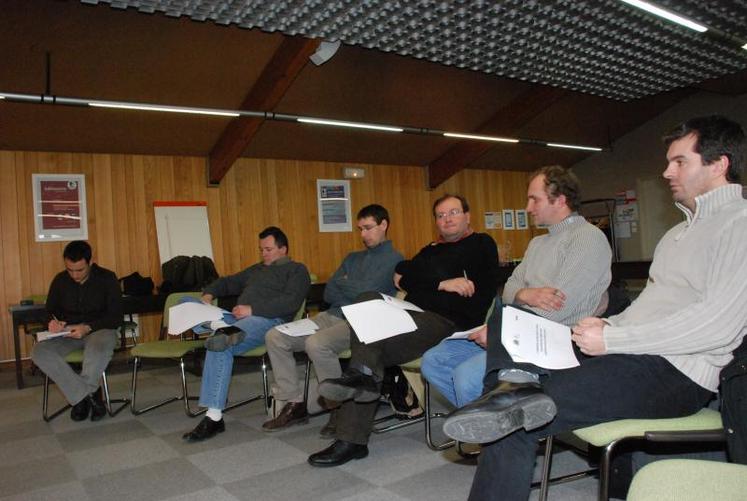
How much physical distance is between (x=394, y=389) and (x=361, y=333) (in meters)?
1.11

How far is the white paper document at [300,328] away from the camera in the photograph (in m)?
3.27

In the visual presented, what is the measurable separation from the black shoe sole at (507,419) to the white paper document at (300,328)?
189 centimetres

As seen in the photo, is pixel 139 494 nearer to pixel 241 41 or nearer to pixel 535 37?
A: pixel 241 41

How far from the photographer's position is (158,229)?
21.9 feet

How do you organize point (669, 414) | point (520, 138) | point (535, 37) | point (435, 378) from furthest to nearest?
point (520, 138), point (535, 37), point (435, 378), point (669, 414)

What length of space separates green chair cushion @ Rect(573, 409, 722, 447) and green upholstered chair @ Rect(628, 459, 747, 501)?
1.36 ft

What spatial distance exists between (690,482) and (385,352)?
5.26 ft

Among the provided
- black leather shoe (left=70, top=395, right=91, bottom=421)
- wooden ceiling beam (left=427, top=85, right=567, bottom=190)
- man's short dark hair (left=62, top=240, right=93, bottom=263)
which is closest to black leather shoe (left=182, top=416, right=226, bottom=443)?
black leather shoe (left=70, top=395, right=91, bottom=421)

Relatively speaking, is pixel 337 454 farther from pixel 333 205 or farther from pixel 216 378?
pixel 333 205

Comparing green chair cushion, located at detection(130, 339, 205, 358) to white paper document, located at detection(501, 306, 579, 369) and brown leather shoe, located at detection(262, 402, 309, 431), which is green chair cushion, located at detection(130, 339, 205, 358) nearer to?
brown leather shoe, located at detection(262, 402, 309, 431)

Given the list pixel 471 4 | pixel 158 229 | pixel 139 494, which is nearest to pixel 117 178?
pixel 158 229

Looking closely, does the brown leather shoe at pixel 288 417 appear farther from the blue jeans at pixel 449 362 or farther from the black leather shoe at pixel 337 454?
the blue jeans at pixel 449 362

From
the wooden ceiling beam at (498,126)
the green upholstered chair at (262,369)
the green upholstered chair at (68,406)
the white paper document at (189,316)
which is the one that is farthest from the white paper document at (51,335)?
the wooden ceiling beam at (498,126)

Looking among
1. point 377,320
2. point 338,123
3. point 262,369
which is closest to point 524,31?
point 338,123
